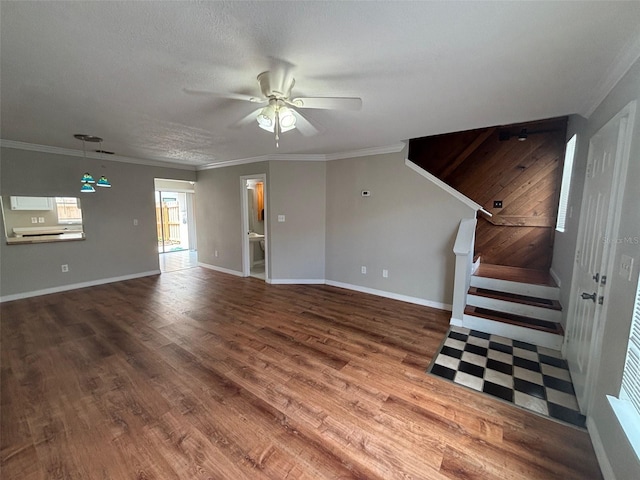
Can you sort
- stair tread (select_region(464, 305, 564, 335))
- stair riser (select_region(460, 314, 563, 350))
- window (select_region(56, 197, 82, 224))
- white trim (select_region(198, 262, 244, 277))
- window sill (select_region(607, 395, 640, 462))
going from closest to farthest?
window sill (select_region(607, 395, 640, 462)) → stair riser (select_region(460, 314, 563, 350)) → stair tread (select_region(464, 305, 564, 335)) → window (select_region(56, 197, 82, 224)) → white trim (select_region(198, 262, 244, 277))

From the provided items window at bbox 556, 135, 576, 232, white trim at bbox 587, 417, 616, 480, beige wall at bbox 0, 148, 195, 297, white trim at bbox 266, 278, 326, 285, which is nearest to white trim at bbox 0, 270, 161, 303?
beige wall at bbox 0, 148, 195, 297

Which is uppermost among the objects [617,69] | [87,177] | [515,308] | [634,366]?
[617,69]

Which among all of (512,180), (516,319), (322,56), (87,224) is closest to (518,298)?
(516,319)

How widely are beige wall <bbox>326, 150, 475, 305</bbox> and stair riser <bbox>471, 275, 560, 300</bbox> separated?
0.44 meters

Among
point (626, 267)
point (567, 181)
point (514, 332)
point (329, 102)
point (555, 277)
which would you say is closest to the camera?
point (626, 267)

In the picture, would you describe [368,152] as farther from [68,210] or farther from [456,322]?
[68,210]

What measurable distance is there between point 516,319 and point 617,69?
2.53 metres

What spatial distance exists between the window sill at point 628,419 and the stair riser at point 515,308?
1803 millimetres

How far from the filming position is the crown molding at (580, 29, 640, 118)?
150 centimetres

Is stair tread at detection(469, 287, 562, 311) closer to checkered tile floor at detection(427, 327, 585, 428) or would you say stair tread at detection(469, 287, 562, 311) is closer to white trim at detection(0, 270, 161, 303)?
checkered tile floor at detection(427, 327, 585, 428)

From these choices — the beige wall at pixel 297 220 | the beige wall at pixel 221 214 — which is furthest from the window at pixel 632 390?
the beige wall at pixel 221 214

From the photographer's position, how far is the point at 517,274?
3.91 metres

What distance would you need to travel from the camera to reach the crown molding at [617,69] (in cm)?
150

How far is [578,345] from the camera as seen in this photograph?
217 cm
